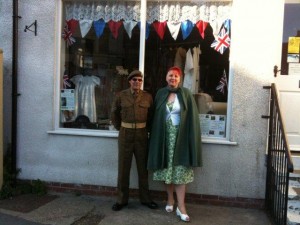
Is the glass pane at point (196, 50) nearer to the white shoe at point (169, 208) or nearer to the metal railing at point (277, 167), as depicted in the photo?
the metal railing at point (277, 167)

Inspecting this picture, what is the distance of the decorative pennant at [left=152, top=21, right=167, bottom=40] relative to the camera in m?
5.71

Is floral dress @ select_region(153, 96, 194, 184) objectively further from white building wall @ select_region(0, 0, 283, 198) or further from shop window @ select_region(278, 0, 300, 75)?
shop window @ select_region(278, 0, 300, 75)

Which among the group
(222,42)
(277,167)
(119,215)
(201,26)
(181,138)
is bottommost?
(119,215)

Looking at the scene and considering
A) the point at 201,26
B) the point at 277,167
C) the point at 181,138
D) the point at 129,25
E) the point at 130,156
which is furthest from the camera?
the point at 129,25

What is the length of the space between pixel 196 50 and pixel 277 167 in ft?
6.42

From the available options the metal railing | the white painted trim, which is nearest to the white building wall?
the white painted trim

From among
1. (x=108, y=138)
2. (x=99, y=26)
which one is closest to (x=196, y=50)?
(x=99, y=26)

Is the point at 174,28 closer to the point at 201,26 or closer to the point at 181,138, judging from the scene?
the point at 201,26

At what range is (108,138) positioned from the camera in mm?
5699

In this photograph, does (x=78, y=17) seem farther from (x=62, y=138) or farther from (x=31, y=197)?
(x=31, y=197)

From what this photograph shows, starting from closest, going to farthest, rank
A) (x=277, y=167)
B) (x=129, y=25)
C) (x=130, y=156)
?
(x=277, y=167), (x=130, y=156), (x=129, y=25)

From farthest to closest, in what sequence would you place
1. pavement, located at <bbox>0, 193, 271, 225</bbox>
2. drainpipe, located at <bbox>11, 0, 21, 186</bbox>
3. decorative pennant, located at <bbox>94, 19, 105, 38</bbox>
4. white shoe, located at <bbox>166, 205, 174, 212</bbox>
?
decorative pennant, located at <bbox>94, 19, 105, 38</bbox>, drainpipe, located at <bbox>11, 0, 21, 186</bbox>, white shoe, located at <bbox>166, 205, 174, 212</bbox>, pavement, located at <bbox>0, 193, 271, 225</bbox>

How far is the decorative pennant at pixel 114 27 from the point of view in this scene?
230 inches

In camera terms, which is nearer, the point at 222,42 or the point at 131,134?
the point at 131,134
